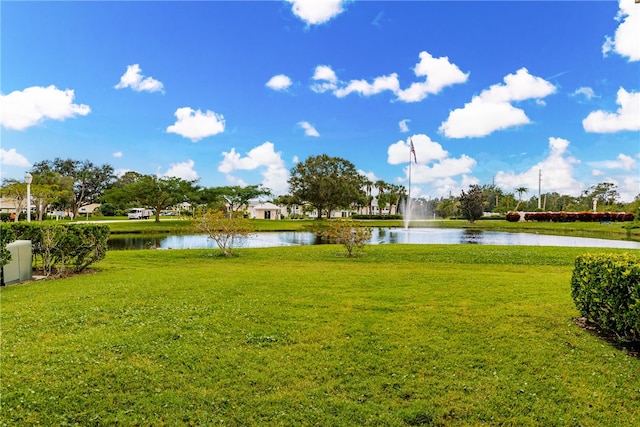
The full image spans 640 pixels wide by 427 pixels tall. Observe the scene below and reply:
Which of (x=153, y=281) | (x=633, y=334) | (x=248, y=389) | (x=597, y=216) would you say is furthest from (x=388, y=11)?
(x=597, y=216)

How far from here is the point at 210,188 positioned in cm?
4934

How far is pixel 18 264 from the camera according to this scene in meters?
8.24

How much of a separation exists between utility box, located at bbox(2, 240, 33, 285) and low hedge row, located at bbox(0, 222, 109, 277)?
9.2 inches

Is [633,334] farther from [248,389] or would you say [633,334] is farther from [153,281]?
[153,281]

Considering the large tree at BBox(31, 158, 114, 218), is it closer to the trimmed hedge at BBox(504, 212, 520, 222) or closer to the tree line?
the tree line

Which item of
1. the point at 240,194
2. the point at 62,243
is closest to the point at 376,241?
the point at 62,243

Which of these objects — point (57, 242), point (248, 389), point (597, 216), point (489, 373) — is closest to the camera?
point (248, 389)

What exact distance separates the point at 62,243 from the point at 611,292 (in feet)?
34.4

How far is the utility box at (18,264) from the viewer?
26.2 ft

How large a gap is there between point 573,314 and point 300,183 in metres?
47.7

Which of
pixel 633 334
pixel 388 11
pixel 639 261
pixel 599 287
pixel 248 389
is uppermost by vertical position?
pixel 388 11

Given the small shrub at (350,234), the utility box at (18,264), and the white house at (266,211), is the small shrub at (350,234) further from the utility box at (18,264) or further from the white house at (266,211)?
the white house at (266,211)

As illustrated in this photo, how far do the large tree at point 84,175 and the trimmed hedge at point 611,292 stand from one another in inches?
2729

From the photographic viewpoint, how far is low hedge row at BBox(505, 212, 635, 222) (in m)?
46.1
